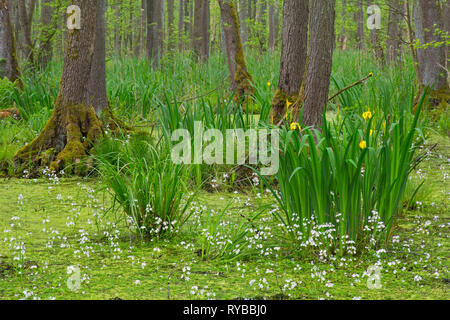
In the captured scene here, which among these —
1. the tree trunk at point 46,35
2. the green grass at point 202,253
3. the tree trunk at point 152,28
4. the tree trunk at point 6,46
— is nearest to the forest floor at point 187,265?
the green grass at point 202,253

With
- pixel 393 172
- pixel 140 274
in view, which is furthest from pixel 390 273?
pixel 140 274

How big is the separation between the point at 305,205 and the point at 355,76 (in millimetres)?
5806

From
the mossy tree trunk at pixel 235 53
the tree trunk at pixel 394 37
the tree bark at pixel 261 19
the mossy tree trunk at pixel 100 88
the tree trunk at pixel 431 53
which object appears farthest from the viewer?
the tree bark at pixel 261 19

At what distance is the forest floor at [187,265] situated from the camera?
2.46 meters

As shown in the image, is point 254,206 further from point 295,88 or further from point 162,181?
point 295,88

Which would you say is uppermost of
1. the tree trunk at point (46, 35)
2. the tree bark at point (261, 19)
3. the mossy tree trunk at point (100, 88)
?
the tree bark at point (261, 19)

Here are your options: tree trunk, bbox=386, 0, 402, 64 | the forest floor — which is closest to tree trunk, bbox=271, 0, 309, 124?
tree trunk, bbox=386, 0, 402, 64

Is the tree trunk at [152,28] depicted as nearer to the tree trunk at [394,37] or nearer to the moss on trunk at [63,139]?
the tree trunk at [394,37]

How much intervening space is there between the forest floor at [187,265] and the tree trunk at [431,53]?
3.61 m

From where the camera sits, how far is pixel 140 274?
2.71 metres

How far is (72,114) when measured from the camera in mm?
5141

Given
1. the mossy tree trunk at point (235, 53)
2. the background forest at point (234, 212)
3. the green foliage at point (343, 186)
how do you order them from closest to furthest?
1. the background forest at point (234, 212)
2. the green foliage at point (343, 186)
3. the mossy tree trunk at point (235, 53)

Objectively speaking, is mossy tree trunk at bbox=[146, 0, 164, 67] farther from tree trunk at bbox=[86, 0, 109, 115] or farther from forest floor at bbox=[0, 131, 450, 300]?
forest floor at bbox=[0, 131, 450, 300]

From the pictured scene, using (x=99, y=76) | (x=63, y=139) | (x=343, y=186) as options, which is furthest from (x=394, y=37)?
(x=343, y=186)
